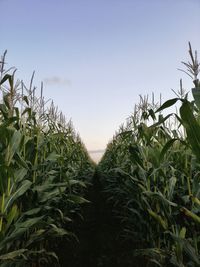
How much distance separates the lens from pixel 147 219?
3621mm

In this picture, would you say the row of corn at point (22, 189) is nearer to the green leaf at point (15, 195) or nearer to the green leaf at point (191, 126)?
the green leaf at point (15, 195)

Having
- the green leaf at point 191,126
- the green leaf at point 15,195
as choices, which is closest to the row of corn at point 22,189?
the green leaf at point 15,195

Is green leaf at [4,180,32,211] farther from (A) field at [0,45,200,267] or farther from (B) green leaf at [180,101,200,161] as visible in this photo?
(B) green leaf at [180,101,200,161]

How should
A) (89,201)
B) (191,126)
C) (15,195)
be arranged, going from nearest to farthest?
(191,126), (15,195), (89,201)

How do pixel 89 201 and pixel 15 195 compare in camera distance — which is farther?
pixel 89 201

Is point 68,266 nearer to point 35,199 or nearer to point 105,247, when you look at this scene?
point 105,247

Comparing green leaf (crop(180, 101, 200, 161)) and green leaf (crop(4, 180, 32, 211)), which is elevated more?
green leaf (crop(180, 101, 200, 161))

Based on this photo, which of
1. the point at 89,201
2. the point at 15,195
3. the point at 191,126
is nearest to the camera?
the point at 191,126

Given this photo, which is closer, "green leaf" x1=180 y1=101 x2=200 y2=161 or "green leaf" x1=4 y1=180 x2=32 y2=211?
"green leaf" x1=180 y1=101 x2=200 y2=161

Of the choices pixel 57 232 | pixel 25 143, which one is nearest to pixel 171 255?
pixel 57 232

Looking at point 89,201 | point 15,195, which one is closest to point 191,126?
point 15,195

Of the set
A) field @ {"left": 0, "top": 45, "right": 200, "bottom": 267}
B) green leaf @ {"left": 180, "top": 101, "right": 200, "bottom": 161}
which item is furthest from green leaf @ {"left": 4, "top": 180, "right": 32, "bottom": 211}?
green leaf @ {"left": 180, "top": 101, "right": 200, "bottom": 161}

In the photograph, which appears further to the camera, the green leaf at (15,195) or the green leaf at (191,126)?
the green leaf at (15,195)

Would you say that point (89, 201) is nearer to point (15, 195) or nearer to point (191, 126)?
point (15, 195)
